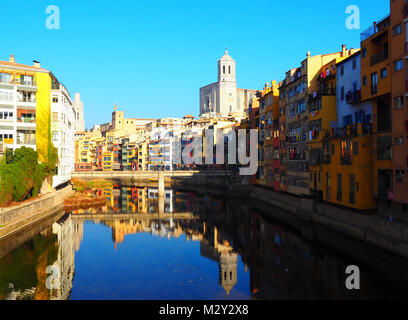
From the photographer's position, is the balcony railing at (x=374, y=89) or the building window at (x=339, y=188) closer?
the balcony railing at (x=374, y=89)

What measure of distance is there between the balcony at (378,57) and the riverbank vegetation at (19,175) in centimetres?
4846

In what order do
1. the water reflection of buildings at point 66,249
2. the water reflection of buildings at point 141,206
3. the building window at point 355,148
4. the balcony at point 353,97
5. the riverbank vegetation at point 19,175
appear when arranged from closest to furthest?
the water reflection of buildings at point 66,249
the building window at point 355,148
the balcony at point 353,97
the riverbank vegetation at point 19,175
the water reflection of buildings at point 141,206

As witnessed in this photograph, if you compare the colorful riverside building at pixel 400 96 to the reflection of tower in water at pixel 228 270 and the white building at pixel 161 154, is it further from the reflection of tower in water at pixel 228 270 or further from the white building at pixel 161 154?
the white building at pixel 161 154

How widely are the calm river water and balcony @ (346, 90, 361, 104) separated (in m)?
16.4

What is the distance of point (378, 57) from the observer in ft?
128

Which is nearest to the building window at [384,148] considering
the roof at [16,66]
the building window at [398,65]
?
the building window at [398,65]

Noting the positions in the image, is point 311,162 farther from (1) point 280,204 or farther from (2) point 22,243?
(2) point 22,243

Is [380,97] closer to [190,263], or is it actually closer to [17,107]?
[190,263]

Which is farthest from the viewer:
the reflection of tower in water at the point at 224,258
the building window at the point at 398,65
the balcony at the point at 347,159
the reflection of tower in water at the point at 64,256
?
the balcony at the point at 347,159

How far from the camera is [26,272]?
3178 cm

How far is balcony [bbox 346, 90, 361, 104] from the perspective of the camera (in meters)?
43.8

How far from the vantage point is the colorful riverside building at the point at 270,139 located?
235 ft
